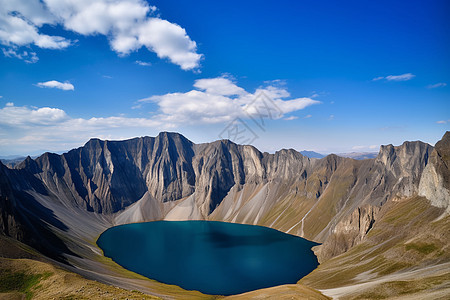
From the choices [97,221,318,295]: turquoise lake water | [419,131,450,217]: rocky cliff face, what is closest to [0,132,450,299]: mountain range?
[419,131,450,217]: rocky cliff face

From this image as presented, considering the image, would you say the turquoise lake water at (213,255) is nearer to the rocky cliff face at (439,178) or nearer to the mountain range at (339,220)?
the mountain range at (339,220)

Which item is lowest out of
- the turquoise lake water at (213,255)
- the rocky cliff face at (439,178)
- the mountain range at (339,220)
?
the turquoise lake water at (213,255)

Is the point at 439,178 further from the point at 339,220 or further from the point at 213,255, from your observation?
the point at 213,255

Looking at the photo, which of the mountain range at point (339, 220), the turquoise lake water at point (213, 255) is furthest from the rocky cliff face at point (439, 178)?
the turquoise lake water at point (213, 255)

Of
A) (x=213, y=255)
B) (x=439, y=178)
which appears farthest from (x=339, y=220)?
(x=213, y=255)

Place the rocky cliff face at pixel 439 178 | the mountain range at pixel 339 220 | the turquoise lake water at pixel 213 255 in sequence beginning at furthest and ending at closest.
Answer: the turquoise lake water at pixel 213 255 → the rocky cliff face at pixel 439 178 → the mountain range at pixel 339 220

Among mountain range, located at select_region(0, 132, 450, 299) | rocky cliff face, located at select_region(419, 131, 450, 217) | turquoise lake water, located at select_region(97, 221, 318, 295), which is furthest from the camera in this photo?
turquoise lake water, located at select_region(97, 221, 318, 295)

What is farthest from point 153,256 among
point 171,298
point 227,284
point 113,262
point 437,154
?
point 437,154

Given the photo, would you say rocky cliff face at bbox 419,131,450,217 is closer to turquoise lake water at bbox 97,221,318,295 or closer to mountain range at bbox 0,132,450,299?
mountain range at bbox 0,132,450,299
